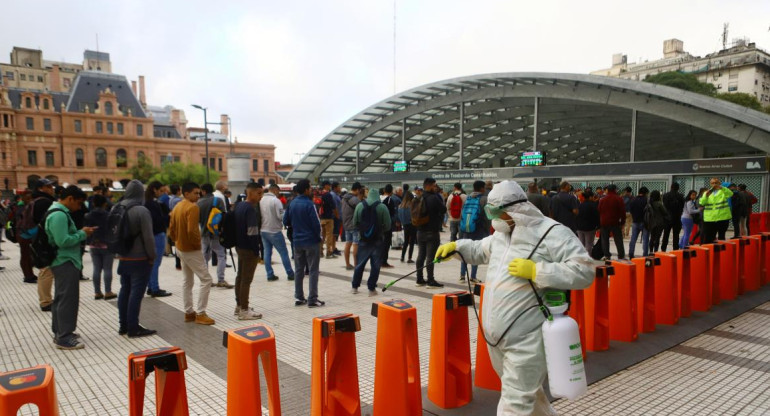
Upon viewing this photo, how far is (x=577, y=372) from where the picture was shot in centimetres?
244

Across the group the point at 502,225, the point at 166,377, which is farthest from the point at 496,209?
the point at 166,377

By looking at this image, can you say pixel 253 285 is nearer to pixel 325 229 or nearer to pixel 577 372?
pixel 325 229

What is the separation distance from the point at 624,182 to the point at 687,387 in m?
18.0

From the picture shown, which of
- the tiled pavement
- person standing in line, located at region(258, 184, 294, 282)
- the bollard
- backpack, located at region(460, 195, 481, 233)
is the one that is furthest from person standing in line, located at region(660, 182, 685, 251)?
person standing in line, located at region(258, 184, 294, 282)

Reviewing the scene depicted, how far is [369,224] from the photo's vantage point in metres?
7.15

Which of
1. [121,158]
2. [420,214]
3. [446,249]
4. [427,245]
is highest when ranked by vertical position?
[121,158]

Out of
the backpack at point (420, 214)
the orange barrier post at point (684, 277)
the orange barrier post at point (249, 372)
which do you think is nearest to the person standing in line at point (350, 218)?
the backpack at point (420, 214)

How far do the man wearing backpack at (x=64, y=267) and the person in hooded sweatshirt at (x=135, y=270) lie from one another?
1.58 ft

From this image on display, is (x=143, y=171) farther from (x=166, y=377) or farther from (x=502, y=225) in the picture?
(x=502, y=225)

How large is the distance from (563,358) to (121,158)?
7118 cm

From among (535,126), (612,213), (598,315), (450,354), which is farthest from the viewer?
(535,126)

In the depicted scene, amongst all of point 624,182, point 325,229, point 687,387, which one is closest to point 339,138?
point 624,182

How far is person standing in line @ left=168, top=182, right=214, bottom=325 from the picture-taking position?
572 cm

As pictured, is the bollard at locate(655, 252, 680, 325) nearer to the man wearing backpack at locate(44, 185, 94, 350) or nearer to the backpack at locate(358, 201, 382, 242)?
the backpack at locate(358, 201, 382, 242)
